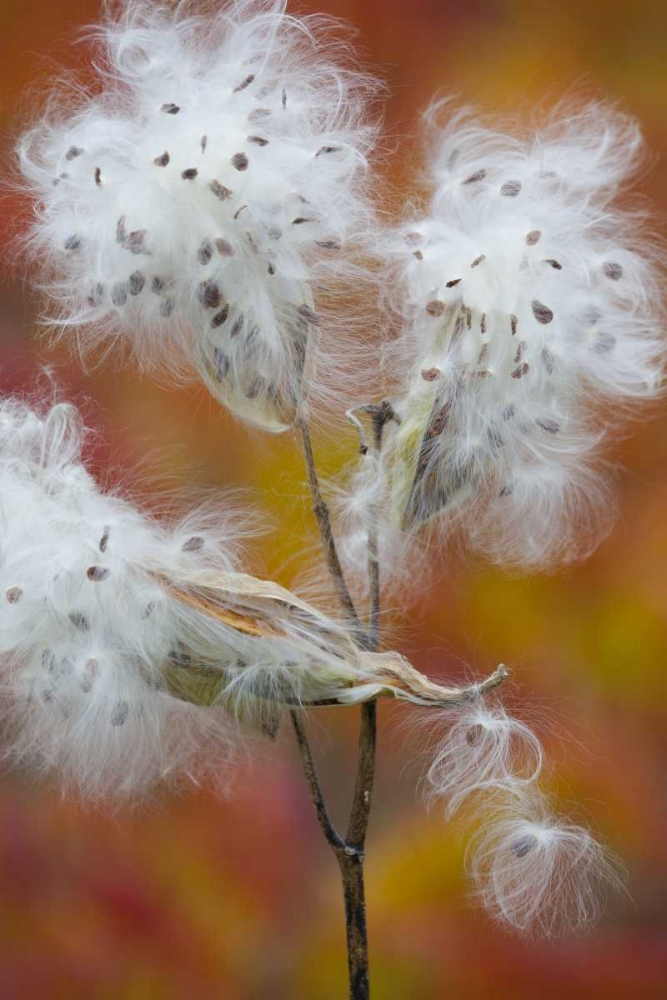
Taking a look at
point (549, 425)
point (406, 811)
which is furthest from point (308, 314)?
point (406, 811)

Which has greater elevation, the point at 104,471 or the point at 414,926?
the point at 104,471

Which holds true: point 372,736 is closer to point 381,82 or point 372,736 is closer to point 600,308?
point 600,308

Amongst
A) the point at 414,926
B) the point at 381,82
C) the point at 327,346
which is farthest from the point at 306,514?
the point at 414,926

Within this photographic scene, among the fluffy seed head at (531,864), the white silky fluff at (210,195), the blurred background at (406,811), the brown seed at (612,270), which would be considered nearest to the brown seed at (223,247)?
the white silky fluff at (210,195)

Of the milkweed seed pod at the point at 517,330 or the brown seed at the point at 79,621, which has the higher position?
the milkweed seed pod at the point at 517,330

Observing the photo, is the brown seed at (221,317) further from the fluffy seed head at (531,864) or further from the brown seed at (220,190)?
the fluffy seed head at (531,864)

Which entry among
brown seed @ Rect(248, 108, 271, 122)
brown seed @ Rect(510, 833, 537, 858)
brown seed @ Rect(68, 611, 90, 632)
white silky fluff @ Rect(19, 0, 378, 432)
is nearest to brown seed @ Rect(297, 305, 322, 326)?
white silky fluff @ Rect(19, 0, 378, 432)

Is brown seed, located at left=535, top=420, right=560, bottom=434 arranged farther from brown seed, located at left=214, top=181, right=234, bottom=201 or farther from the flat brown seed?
brown seed, located at left=214, top=181, right=234, bottom=201
